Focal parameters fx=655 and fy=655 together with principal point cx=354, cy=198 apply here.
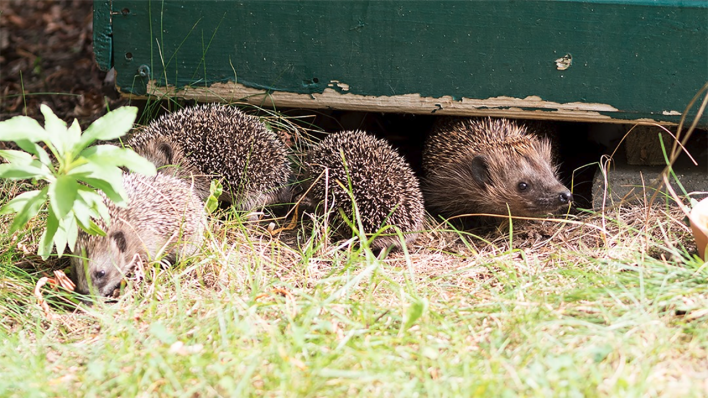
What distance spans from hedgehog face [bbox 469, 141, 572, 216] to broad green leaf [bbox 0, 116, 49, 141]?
3.28 meters

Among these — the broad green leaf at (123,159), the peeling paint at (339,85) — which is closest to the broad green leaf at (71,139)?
the broad green leaf at (123,159)

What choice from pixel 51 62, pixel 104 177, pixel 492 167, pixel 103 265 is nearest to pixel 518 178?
pixel 492 167

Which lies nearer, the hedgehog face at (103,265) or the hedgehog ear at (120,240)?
the hedgehog face at (103,265)

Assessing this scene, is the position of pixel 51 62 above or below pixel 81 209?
above

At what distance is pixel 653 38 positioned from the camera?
459cm

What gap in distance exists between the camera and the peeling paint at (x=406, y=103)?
4820mm

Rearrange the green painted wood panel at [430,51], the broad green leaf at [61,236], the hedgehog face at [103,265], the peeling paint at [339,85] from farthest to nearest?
the peeling paint at [339,85]
the green painted wood panel at [430,51]
the hedgehog face at [103,265]
the broad green leaf at [61,236]

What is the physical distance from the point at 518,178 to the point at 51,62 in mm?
5869

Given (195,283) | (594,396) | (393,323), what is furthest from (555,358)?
(195,283)

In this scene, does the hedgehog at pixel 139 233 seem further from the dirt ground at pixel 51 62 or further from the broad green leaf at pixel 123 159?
the dirt ground at pixel 51 62

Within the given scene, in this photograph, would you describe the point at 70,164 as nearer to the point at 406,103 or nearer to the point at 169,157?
the point at 169,157

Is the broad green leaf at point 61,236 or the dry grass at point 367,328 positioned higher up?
the broad green leaf at point 61,236

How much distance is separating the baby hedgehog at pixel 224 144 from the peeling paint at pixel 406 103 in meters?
0.16

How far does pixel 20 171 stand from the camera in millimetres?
3176
